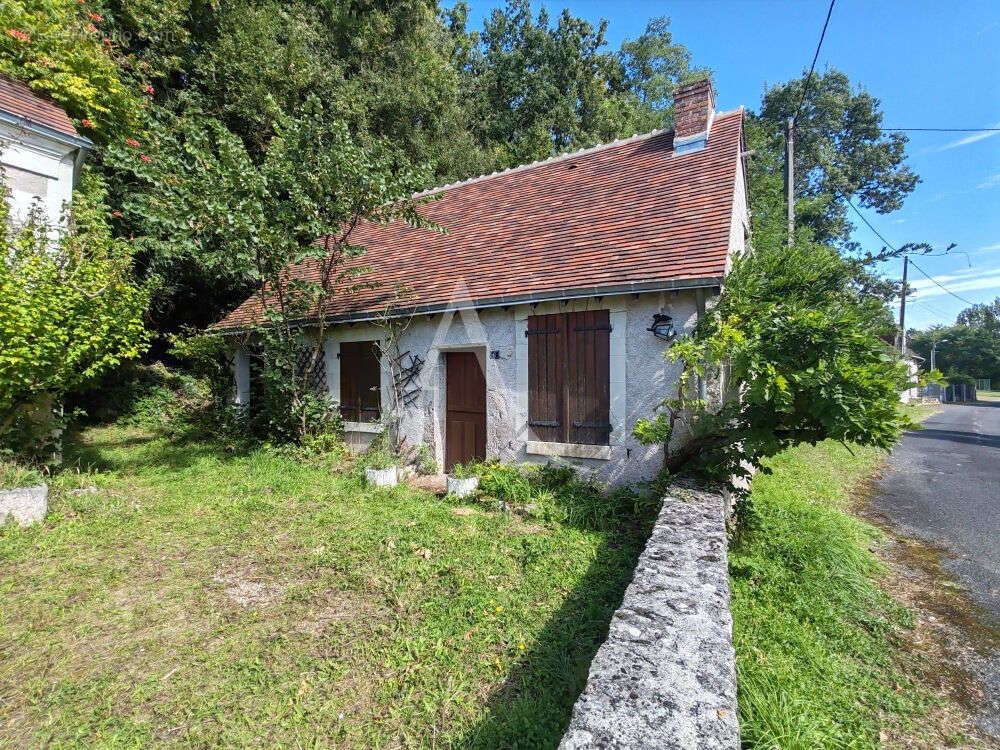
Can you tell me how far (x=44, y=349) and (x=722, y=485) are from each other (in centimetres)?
739

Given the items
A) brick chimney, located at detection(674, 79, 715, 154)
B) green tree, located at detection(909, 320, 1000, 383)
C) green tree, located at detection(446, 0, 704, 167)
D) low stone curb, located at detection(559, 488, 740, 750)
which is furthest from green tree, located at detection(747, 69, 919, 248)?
green tree, located at detection(909, 320, 1000, 383)

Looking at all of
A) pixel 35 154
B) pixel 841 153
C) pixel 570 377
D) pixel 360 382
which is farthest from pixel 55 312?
pixel 841 153

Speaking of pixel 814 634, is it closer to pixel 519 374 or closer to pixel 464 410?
pixel 519 374

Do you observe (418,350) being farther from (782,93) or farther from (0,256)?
(782,93)

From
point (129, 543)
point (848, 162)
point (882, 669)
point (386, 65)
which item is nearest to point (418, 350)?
point (129, 543)

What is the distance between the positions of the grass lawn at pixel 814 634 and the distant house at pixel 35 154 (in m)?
10.0

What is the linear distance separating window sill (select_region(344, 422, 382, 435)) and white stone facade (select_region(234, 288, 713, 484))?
0.02m

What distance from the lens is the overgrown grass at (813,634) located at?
2373 millimetres

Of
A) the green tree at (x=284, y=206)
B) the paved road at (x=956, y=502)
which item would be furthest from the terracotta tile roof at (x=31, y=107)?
the paved road at (x=956, y=502)

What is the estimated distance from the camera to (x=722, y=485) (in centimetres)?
459

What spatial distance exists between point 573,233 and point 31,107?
8627mm

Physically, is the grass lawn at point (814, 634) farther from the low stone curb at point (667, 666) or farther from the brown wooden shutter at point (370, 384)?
the brown wooden shutter at point (370, 384)

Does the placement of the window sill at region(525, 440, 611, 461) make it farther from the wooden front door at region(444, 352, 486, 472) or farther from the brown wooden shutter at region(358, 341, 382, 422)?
the brown wooden shutter at region(358, 341, 382, 422)

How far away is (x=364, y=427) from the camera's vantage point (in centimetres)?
806
